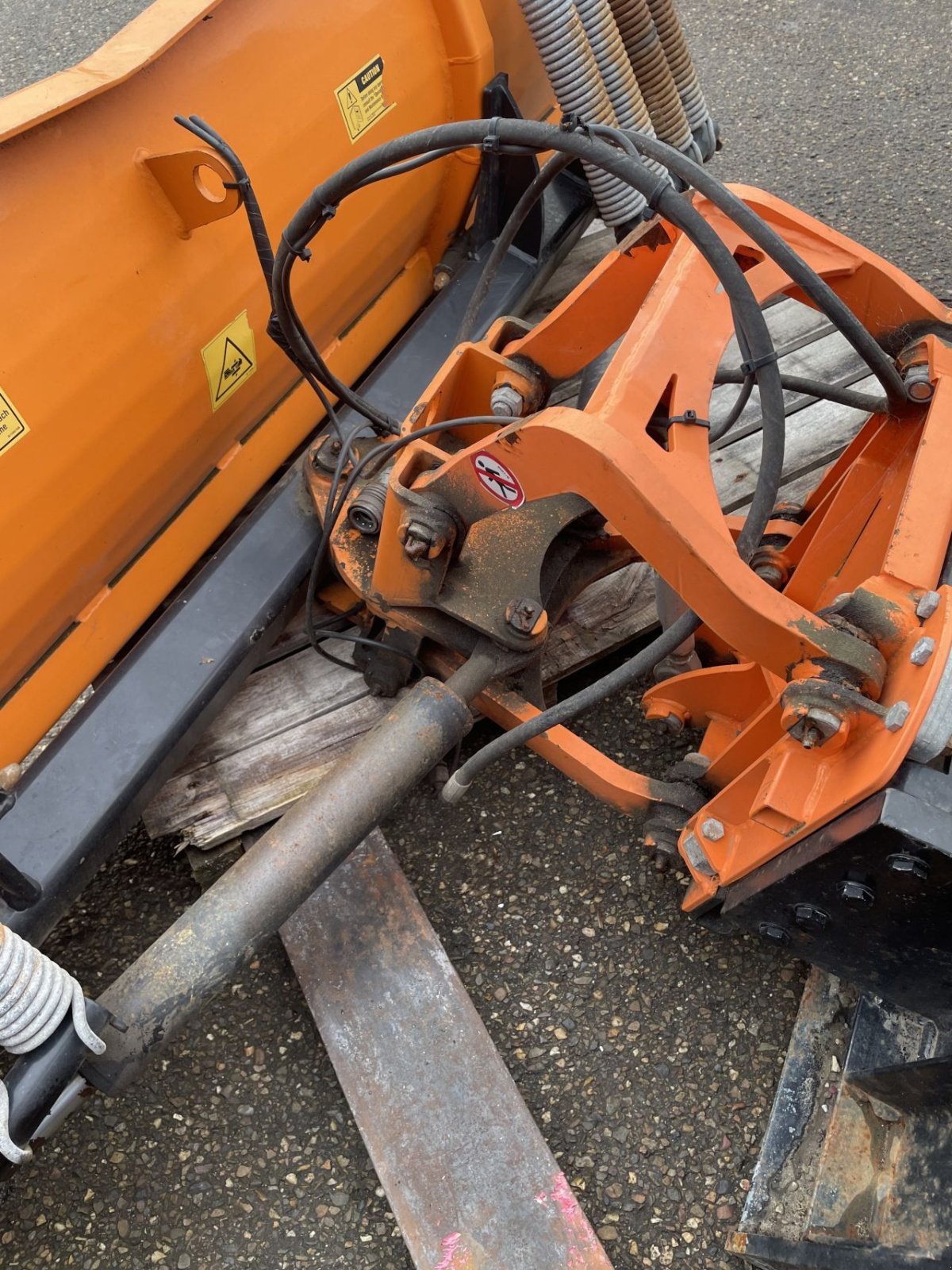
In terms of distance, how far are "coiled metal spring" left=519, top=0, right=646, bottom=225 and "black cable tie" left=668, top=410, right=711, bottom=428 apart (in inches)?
35.6

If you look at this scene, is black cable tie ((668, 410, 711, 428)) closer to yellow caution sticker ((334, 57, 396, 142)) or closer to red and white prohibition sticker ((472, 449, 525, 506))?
red and white prohibition sticker ((472, 449, 525, 506))

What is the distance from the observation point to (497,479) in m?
1.62

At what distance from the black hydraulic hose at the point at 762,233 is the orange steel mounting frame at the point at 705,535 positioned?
153mm

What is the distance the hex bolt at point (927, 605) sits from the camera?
1.45 m

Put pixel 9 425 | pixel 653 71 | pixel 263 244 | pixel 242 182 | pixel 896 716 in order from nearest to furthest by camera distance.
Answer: pixel 896 716 → pixel 9 425 → pixel 242 182 → pixel 263 244 → pixel 653 71

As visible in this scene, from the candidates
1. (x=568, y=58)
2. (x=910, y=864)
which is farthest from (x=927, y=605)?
(x=568, y=58)

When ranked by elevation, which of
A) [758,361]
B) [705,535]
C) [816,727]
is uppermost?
[758,361]

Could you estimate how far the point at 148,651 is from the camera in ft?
6.51

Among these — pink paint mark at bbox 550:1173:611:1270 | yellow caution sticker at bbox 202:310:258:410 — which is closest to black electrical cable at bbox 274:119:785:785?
yellow caution sticker at bbox 202:310:258:410

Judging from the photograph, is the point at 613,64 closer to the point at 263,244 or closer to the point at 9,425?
the point at 263,244

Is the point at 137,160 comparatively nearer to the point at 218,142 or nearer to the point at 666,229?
the point at 218,142

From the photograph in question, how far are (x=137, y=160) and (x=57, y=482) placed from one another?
55 cm

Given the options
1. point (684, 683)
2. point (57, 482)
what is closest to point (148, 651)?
point (57, 482)

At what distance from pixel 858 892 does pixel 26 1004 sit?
3.48ft
